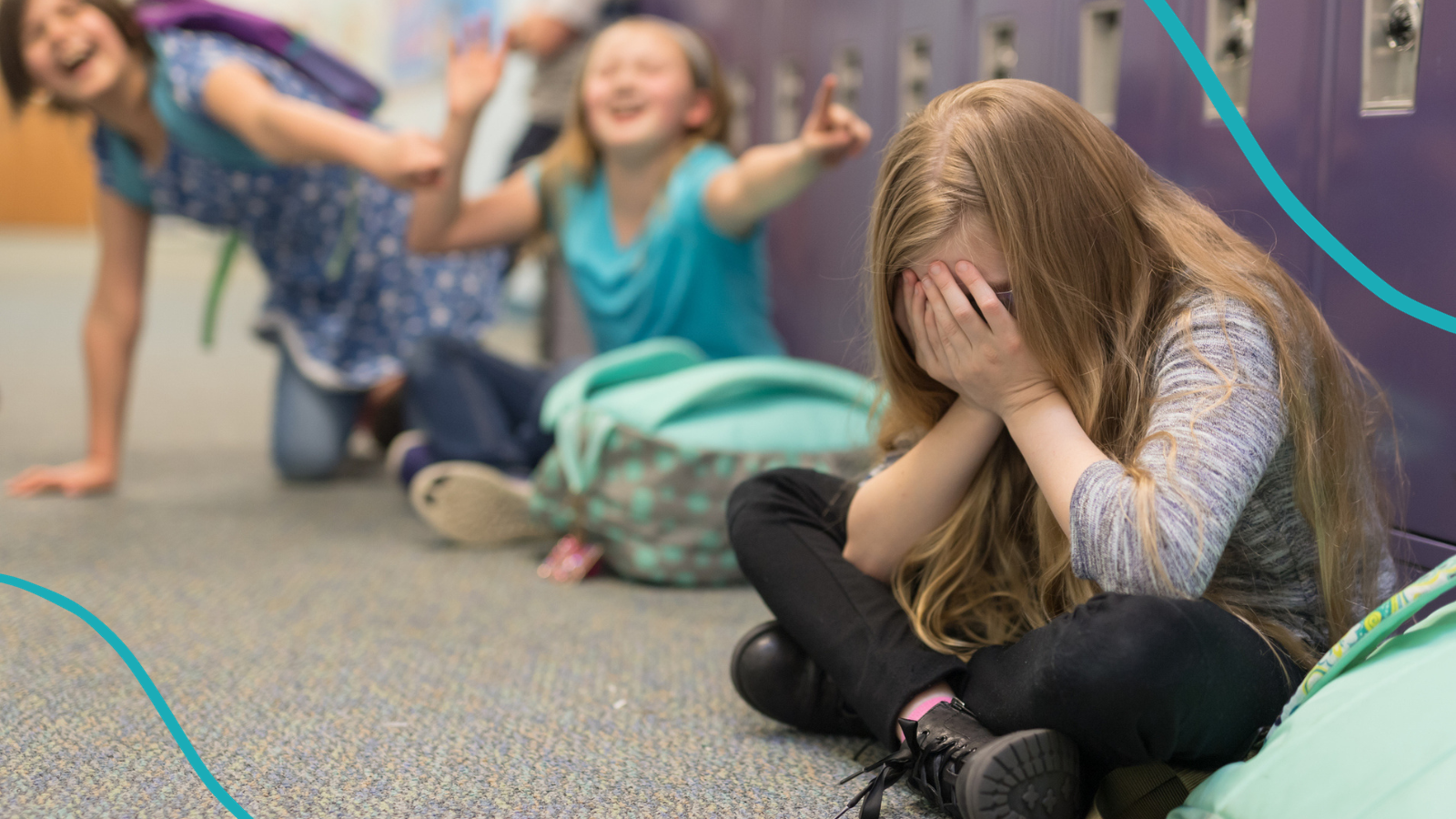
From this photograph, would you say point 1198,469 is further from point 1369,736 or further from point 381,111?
point 381,111

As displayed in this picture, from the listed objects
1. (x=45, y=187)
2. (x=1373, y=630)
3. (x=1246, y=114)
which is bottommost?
(x=45, y=187)

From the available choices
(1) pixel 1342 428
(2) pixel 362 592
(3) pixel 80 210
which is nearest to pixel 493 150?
(2) pixel 362 592

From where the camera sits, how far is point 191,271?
520 centimetres

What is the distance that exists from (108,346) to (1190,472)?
1.39 meters

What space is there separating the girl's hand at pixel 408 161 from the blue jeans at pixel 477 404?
0.34m

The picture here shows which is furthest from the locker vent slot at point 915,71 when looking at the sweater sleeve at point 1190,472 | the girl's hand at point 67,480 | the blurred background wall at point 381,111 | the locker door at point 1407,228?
the blurred background wall at point 381,111

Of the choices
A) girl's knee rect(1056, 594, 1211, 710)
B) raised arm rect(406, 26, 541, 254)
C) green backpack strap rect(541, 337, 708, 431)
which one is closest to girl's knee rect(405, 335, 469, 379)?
raised arm rect(406, 26, 541, 254)

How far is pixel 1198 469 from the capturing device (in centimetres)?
61

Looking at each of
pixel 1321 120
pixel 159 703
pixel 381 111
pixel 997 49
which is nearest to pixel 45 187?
pixel 381 111

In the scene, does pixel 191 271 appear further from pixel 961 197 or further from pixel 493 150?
pixel 961 197

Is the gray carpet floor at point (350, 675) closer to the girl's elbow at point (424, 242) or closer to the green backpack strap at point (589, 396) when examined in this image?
the green backpack strap at point (589, 396)

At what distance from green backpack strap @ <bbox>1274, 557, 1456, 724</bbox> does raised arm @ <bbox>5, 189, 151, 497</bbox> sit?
141cm

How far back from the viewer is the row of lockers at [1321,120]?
0.78 metres

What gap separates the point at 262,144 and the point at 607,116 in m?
0.38
